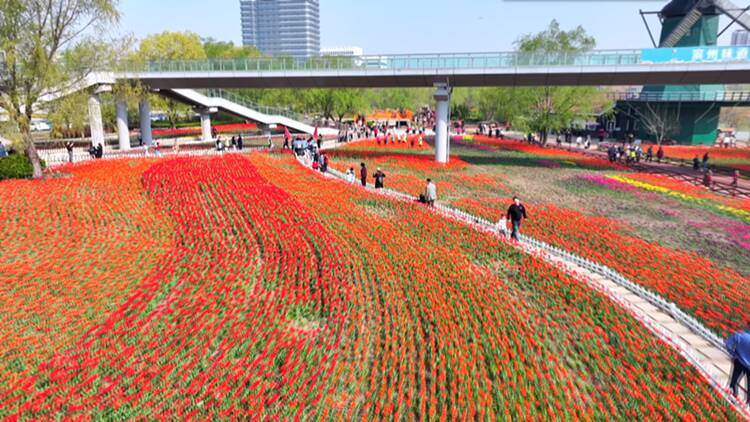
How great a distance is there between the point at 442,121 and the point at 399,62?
5.68 meters

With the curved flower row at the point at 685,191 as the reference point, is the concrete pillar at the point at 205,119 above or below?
above

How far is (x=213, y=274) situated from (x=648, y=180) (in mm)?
30712

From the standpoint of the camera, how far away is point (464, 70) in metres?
33.8

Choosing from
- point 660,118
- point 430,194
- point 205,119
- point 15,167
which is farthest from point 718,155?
point 15,167

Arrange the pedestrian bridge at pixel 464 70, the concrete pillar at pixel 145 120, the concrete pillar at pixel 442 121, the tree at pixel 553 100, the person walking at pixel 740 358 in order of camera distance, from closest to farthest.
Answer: the person walking at pixel 740 358, the pedestrian bridge at pixel 464 70, the concrete pillar at pixel 442 121, the concrete pillar at pixel 145 120, the tree at pixel 553 100

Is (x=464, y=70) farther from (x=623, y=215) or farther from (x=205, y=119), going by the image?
(x=205, y=119)

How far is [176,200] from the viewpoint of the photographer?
2055cm

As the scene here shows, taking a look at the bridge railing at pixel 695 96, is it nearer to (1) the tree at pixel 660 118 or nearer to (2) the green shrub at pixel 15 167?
(1) the tree at pixel 660 118

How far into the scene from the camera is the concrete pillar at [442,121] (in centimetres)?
3641

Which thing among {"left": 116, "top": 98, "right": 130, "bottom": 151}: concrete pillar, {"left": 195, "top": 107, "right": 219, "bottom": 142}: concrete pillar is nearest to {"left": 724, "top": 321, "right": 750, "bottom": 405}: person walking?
{"left": 116, "top": 98, "right": 130, "bottom": 151}: concrete pillar

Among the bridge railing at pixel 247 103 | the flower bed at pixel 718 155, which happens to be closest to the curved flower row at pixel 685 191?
the flower bed at pixel 718 155

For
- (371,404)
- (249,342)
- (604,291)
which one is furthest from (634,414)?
(249,342)

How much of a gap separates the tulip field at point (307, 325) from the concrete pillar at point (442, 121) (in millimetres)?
18523

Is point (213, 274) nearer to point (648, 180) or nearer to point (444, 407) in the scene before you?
point (444, 407)
